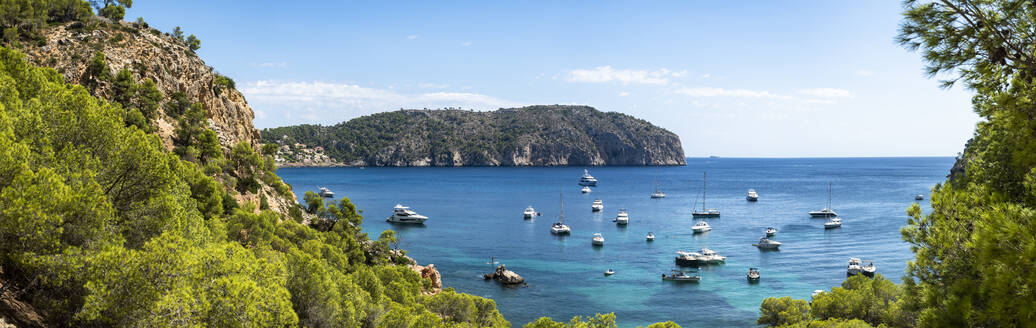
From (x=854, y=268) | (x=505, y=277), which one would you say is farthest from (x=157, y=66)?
(x=854, y=268)

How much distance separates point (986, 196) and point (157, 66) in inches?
2025

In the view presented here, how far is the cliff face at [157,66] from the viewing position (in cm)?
3616

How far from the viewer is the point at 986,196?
31.4 feet

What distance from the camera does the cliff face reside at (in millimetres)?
36156

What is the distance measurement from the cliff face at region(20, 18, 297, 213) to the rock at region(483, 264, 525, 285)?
18643mm

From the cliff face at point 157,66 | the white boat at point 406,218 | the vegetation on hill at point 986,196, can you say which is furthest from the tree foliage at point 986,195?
the white boat at point 406,218

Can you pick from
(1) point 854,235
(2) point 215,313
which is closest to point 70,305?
(2) point 215,313

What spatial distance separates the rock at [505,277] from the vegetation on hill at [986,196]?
36.0 m

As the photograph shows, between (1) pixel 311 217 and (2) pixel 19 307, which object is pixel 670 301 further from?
(2) pixel 19 307

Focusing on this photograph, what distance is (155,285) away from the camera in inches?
461

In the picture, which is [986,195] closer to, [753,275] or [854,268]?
[753,275]

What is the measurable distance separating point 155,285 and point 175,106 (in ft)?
117

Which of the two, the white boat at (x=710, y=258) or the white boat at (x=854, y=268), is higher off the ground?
the white boat at (x=854, y=268)

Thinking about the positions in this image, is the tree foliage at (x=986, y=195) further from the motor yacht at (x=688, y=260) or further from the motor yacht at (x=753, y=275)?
the motor yacht at (x=688, y=260)
